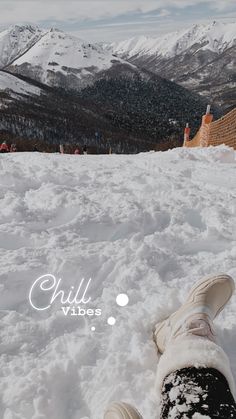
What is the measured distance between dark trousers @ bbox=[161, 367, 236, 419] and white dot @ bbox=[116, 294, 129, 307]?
1.24 metres

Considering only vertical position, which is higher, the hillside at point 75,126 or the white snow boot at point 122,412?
the white snow boot at point 122,412

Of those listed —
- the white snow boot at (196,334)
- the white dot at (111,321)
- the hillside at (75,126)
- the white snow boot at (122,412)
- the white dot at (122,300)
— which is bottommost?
the hillside at (75,126)

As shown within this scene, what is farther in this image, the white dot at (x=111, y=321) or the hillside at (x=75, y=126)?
the hillside at (x=75, y=126)

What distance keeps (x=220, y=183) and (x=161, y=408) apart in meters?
4.67

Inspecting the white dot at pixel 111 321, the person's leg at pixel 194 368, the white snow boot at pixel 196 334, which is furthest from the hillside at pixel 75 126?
the person's leg at pixel 194 368

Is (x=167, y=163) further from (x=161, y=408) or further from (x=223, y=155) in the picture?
(x=161, y=408)

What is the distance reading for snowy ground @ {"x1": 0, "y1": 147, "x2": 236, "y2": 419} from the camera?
92.3 inches

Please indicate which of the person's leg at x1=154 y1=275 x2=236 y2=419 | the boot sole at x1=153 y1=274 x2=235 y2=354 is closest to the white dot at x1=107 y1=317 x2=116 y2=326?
the boot sole at x1=153 y1=274 x2=235 y2=354

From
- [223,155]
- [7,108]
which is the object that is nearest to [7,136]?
[7,108]

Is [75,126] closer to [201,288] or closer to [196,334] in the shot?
[201,288]

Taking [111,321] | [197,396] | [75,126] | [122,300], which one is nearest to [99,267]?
[122,300]

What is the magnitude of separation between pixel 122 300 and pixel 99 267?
573 mm

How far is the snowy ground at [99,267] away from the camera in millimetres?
2344

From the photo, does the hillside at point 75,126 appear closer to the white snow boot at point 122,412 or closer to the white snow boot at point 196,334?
the white snow boot at point 196,334
